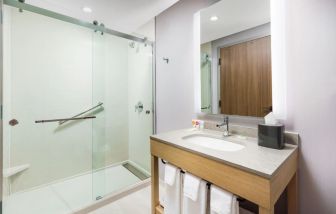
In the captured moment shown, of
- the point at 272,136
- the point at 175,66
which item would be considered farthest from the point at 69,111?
the point at 272,136

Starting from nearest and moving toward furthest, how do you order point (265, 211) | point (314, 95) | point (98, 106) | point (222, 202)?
point (265, 211)
point (222, 202)
point (314, 95)
point (98, 106)

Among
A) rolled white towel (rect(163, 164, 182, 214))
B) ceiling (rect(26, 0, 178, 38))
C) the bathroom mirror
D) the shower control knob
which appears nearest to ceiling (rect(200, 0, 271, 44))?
the bathroom mirror

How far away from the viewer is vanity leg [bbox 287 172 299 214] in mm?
1122

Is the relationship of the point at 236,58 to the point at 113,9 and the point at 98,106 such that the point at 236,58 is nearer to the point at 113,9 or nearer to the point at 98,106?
the point at 113,9

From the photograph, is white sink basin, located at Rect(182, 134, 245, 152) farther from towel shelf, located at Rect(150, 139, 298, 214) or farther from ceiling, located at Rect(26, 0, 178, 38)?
ceiling, located at Rect(26, 0, 178, 38)

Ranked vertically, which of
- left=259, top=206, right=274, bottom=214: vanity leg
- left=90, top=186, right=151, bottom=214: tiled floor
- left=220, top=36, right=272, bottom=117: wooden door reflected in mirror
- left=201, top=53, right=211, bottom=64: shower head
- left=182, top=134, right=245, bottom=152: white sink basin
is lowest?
left=90, top=186, right=151, bottom=214: tiled floor

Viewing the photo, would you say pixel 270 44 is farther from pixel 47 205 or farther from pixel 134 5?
pixel 47 205

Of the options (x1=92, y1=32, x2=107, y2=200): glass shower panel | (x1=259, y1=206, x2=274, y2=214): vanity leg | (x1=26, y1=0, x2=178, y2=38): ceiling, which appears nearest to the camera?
(x1=259, y1=206, x2=274, y2=214): vanity leg

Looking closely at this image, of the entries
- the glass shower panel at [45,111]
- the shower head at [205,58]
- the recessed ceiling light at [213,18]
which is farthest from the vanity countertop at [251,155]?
the glass shower panel at [45,111]

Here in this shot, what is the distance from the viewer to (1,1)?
4.61 feet

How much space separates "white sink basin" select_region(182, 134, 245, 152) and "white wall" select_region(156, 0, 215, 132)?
0.37 m

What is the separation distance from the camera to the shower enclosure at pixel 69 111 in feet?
6.24

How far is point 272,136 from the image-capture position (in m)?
1.07

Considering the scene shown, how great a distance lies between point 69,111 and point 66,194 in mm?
1072
